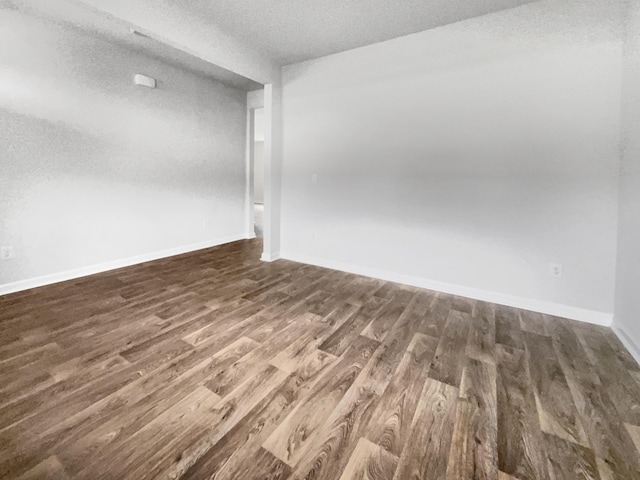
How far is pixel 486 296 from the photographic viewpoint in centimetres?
284

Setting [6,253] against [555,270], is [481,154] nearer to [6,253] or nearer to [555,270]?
[555,270]

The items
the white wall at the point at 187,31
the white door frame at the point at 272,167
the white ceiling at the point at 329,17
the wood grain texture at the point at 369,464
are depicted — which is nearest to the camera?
the wood grain texture at the point at 369,464

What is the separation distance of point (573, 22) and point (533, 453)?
3.13 metres

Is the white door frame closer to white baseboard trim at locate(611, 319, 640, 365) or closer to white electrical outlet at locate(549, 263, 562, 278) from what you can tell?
white electrical outlet at locate(549, 263, 562, 278)

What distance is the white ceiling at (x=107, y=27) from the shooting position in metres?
2.55

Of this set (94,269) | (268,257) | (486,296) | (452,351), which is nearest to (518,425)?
(452,351)

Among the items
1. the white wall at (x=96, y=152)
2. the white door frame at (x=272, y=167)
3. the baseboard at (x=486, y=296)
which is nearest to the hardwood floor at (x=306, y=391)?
the baseboard at (x=486, y=296)

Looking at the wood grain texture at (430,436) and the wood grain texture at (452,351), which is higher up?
the wood grain texture at (452,351)

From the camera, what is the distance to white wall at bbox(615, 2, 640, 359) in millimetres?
1972

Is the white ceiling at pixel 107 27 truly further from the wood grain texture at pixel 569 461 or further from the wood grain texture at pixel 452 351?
the wood grain texture at pixel 569 461

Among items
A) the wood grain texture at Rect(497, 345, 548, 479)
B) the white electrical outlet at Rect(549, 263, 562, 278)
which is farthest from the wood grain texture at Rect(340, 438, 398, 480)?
the white electrical outlet at Rect(549, 263, 562, 278)

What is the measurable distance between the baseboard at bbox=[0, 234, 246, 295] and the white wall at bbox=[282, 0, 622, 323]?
7.37ft

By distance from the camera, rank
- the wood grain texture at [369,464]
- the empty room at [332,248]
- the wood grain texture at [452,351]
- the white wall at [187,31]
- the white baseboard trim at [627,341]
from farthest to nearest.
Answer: the white wall at [187,31], the white baseboard trim at [627,341], the wood grain texture at [452,351], the empty room at [332,248], the wood grain texture at [369,464]

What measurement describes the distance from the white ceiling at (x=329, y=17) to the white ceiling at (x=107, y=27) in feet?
2.53
